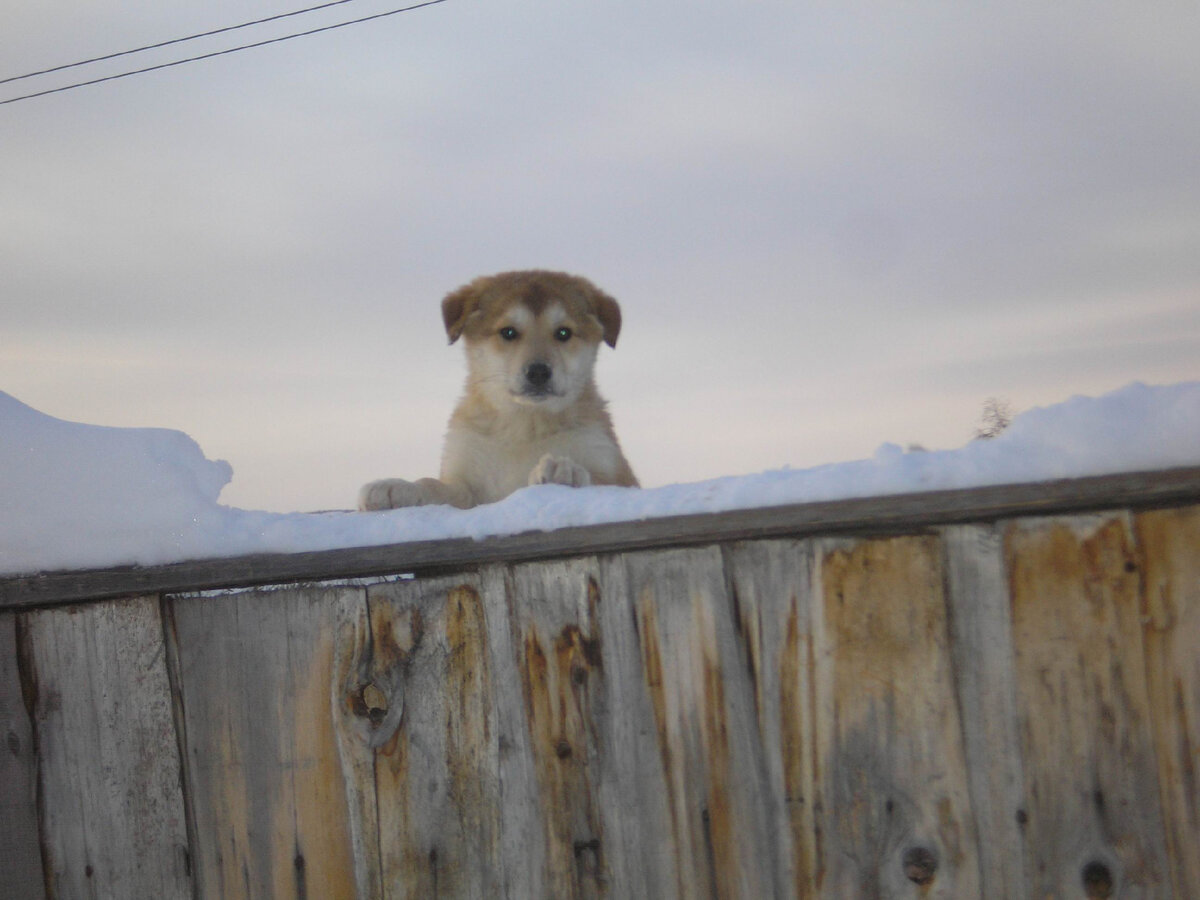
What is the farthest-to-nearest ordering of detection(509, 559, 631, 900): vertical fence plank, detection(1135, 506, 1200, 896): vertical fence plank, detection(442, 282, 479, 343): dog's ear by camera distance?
detection(442, 282, 479, 343): dog's ear
detection(509, 559, 631, 900): vertical fence plank
detection(1135, 506, 1200, 896): vertical fence plank

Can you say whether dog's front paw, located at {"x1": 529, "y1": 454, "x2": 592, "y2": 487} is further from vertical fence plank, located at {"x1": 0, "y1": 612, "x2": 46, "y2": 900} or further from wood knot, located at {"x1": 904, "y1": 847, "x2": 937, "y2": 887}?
wood knot, located at {"x1": 904, "y1": 847, "x2": 937, "y2": 887}

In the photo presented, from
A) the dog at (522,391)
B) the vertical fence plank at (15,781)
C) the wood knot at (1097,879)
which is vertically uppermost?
the dog at (522,391)

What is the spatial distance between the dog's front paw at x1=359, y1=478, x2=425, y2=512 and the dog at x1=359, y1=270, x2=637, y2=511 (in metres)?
0.14

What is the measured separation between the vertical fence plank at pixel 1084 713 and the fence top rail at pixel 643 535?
9cm

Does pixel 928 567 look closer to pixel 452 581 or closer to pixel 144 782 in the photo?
pixel 452 581

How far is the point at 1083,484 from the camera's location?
2295 millimetres

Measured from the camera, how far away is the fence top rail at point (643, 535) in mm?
2299

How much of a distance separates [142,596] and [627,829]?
1677 mm

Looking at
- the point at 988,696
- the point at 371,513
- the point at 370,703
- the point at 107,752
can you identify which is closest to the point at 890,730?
the point at 988,696

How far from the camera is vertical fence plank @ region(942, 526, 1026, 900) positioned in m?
2.37

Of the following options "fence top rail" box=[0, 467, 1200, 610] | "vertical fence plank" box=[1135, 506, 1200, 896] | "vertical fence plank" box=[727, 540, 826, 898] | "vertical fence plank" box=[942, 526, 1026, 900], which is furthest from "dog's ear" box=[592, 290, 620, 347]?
"vertical fence plank" box=[1135, 506, 1200, 896]

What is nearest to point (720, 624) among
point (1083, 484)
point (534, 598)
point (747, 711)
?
point (747, 711)

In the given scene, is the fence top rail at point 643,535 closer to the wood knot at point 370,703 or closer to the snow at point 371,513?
the snow at point 371,513

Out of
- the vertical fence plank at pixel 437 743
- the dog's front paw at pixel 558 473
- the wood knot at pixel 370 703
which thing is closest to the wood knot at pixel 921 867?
the vertical fence plank at pixel 437 743
